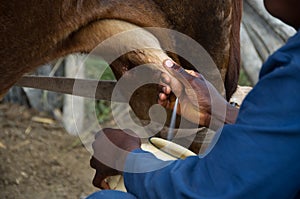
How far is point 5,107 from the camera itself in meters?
4.14

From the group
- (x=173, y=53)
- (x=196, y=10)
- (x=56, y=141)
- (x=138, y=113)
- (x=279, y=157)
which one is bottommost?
(x=56, y=141)

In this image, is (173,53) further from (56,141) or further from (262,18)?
(56,141)

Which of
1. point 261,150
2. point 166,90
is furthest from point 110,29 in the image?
point 261,150

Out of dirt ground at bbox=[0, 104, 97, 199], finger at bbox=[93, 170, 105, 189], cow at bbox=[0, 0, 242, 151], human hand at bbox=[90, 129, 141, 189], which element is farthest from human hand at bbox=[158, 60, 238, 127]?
dirt ground at bbox=[0, 104, 97, 199]

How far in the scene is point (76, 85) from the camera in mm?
2619

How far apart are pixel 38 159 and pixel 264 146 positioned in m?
2.74

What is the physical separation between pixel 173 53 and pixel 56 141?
5.82 ft

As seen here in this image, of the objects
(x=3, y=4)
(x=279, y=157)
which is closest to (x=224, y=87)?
(x=3, y=4)

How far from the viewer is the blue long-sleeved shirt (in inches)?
43.7

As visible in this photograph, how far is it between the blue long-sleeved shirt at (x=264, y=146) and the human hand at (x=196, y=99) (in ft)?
1.03

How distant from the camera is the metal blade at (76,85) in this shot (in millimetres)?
2609

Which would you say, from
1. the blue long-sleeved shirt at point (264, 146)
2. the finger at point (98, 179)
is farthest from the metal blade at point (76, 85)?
the blue long-sleeved shirt at point (264, 146)

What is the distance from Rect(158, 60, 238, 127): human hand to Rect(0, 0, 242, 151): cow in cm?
52

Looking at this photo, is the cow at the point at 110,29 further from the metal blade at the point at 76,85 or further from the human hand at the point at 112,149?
the human hand at the point at 112,149
